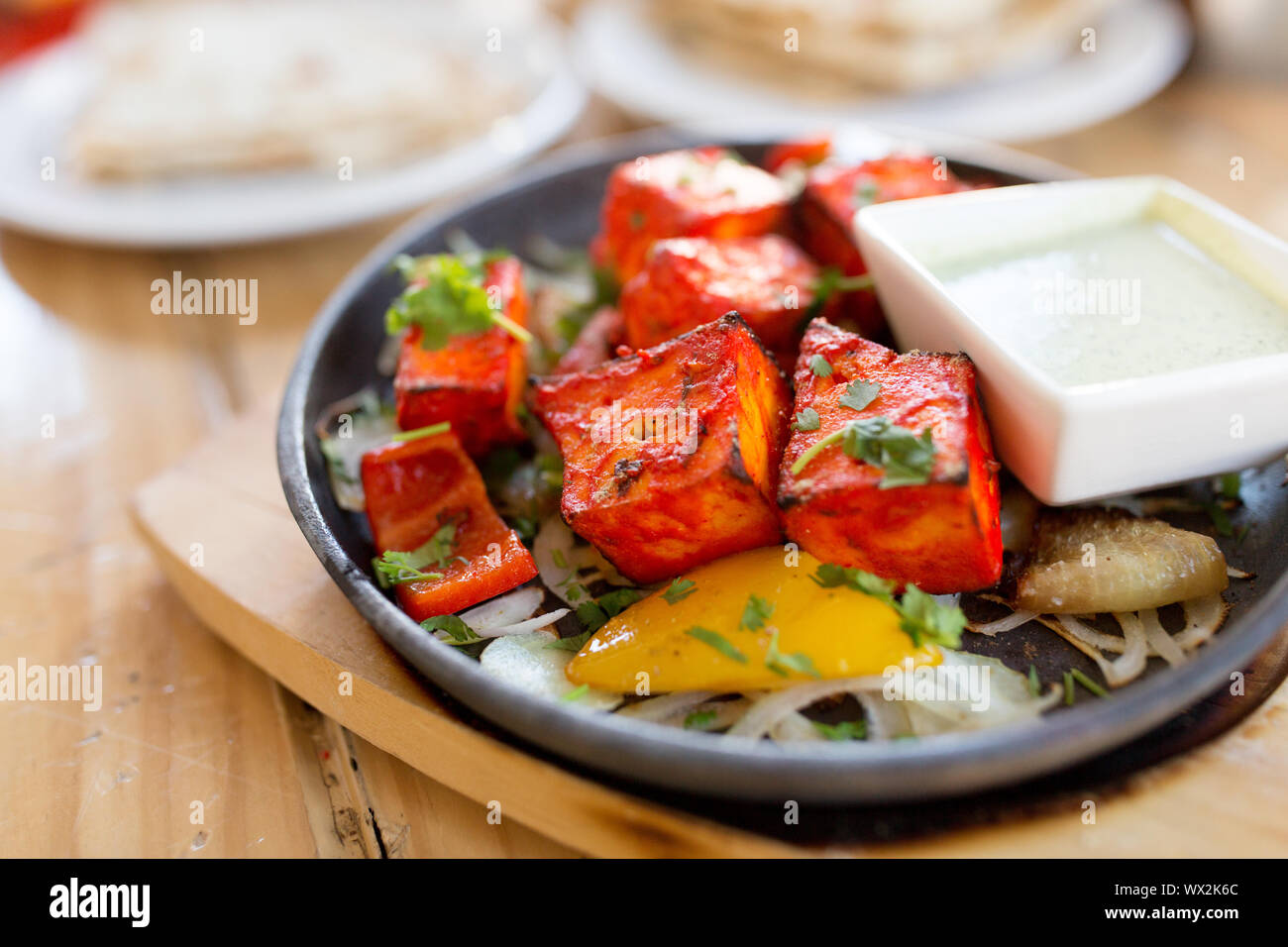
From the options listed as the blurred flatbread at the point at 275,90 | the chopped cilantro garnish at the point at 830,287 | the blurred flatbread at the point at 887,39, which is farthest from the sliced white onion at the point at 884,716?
the blurred flatbread at the point at 275,90

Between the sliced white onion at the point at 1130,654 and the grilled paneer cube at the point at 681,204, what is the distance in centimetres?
137

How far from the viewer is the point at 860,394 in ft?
6.40

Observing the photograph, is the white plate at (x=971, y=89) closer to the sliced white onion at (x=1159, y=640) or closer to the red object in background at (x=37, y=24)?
the sliced white onion at (x=1159, y=640)

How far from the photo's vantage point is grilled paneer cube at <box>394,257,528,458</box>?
2361mm

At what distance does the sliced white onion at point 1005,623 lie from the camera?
6.55 ft

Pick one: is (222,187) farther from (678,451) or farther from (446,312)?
(678,451)

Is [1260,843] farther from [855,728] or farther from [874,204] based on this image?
[874,204]

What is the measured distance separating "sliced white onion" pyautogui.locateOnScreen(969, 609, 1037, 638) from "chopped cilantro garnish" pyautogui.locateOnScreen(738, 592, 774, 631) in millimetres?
436

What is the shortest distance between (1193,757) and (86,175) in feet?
14.5

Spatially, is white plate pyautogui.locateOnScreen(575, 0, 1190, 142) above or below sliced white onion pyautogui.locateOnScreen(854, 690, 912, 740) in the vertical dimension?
above

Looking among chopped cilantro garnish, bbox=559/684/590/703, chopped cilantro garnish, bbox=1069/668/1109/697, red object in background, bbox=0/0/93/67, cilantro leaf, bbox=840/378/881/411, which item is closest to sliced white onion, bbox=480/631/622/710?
chopped cilantro garnish, bbox=559/684/590/703

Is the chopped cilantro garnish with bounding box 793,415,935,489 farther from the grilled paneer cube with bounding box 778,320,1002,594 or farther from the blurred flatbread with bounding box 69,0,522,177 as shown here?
the blurred flatbread with bounding box 69,0,522,177

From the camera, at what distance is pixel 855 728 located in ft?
5.95
